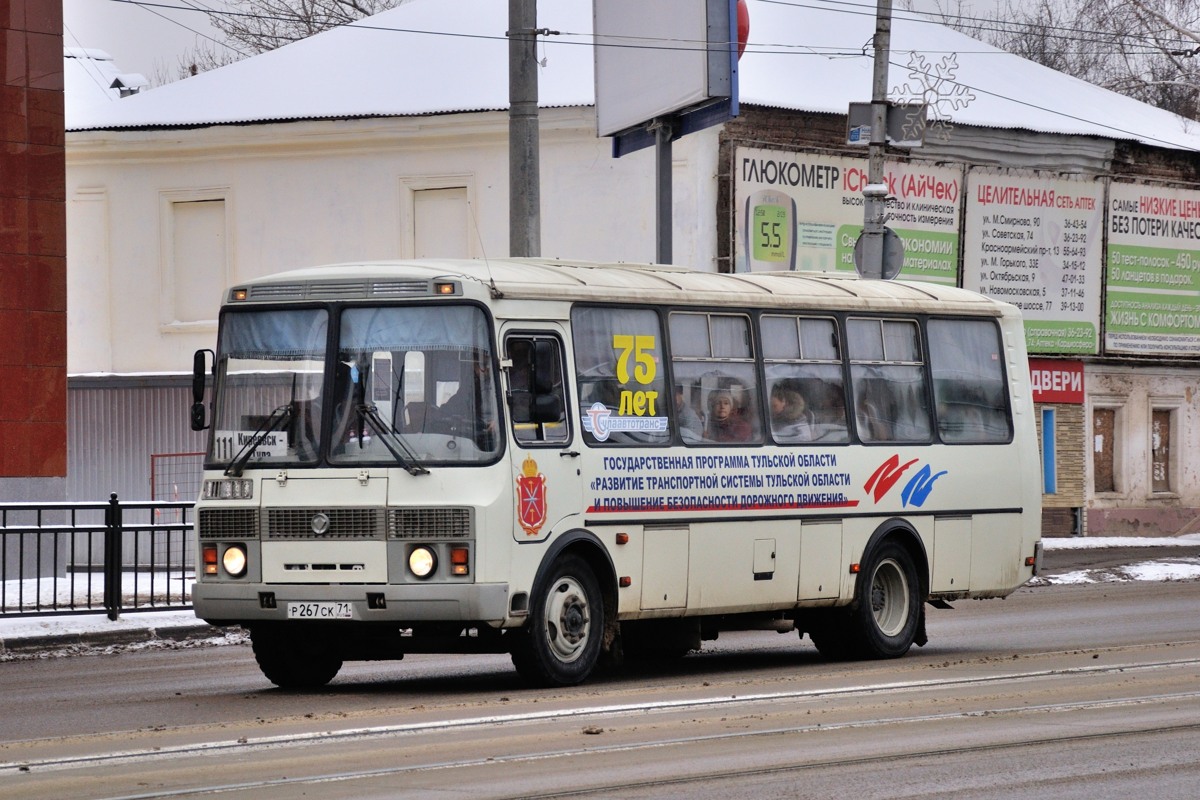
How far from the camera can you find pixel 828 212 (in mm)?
30672

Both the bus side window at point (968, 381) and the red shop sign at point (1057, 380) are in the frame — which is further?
the red shop sign at point (1057, 380)

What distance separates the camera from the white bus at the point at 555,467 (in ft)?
38.7

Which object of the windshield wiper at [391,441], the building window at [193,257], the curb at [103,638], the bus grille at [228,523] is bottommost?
the curb at [103,638]

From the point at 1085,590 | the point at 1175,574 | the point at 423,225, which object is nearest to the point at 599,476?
the point at 1085,590

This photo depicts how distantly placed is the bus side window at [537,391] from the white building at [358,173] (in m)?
16.5

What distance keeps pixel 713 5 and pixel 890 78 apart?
11.9 meters

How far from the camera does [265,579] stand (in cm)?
1200

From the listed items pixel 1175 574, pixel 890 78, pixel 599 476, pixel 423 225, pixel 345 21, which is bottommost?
pixel 1175 574

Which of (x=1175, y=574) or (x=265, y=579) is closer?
(x=265, y=579)

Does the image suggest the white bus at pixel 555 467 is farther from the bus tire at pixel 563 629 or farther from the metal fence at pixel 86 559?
the metal fence at pixel 86 559

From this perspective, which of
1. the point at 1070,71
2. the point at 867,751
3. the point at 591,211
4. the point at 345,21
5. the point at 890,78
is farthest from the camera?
the point at 1070,71

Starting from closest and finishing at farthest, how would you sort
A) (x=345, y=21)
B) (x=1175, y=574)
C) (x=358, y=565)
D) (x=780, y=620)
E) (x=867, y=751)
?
(x=867, y=751), (x=358, y=565), (x=780, y=620), (x=1175, y=574), (x=345, y=21)

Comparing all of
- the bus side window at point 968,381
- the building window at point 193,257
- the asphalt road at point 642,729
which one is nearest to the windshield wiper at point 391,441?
the asphalt road at point 642,729

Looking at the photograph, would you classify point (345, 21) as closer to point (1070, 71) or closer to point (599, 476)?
point (1070, 71)
